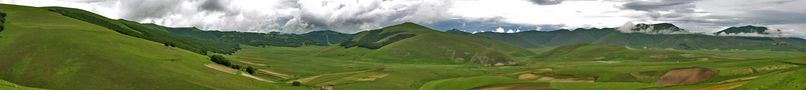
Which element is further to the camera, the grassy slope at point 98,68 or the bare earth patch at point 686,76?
the bare earth patch at point 686,76

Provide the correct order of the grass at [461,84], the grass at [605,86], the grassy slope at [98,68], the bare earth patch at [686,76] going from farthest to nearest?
the grass at [461,84] → the bare earth patch at [686,76] → the grass at [605,86] → the grassy slope at [98,68]

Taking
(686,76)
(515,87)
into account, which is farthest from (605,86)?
(686,76)

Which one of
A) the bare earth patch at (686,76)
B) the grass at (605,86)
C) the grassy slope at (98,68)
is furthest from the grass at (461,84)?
the grassy slope at (98,68)

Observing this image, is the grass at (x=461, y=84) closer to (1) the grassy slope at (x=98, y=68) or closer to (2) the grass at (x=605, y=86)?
(2) the grass at (x=605, y=86)

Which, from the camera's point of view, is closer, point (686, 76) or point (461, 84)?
point (686, 76)

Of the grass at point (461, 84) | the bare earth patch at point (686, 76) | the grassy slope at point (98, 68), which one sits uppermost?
the grassy slope at point (98, 68)

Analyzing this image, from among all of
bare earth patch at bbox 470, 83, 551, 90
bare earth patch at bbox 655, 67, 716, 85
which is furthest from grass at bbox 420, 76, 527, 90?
bare earth patch at bbox 655, 67, 716, 85

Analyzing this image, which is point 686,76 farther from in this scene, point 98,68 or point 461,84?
point 98,68

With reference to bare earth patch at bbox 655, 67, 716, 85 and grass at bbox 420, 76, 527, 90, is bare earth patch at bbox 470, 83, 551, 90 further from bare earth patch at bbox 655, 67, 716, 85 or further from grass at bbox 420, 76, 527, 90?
bare earth patch at bbox 655, 67, 716, 85

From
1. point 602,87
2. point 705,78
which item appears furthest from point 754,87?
point 705,78

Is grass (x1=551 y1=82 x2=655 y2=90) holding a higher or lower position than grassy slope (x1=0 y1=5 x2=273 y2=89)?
lower

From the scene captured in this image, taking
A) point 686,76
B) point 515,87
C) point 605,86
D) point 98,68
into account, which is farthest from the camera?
point 686,76

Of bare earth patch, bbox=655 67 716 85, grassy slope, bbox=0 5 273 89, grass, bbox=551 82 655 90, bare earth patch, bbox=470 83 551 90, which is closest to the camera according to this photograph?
grassy slope, bbox=0 5 273 89

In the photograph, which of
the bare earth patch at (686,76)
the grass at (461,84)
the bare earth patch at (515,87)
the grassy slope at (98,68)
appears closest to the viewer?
the grassy slope at (98,68)
